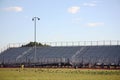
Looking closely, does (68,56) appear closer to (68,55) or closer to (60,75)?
(68,55)

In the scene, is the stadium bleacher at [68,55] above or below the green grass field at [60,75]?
above

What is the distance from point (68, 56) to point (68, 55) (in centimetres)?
71

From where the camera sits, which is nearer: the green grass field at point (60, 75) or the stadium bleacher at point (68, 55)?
the green grass field at point (60, 75)

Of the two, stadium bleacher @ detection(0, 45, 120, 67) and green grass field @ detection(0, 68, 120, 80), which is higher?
stadium bleacher @ detection(0, 45, 120, 67)

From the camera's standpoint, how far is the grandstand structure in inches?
2330

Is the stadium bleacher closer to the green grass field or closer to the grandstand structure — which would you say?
the grandstand structure

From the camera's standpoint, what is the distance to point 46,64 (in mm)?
62688

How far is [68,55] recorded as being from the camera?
2667 inches

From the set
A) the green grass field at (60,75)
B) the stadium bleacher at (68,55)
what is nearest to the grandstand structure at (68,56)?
the stadium bleacher at (68,55)

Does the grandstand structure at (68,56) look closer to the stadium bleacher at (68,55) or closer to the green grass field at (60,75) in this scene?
the stadium bleacher at (68,55)

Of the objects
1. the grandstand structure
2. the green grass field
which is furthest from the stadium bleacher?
the green grass field

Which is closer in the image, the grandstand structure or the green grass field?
the green grass field

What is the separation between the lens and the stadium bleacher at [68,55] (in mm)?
60312

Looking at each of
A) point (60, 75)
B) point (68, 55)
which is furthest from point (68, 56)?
point (60, 75)
